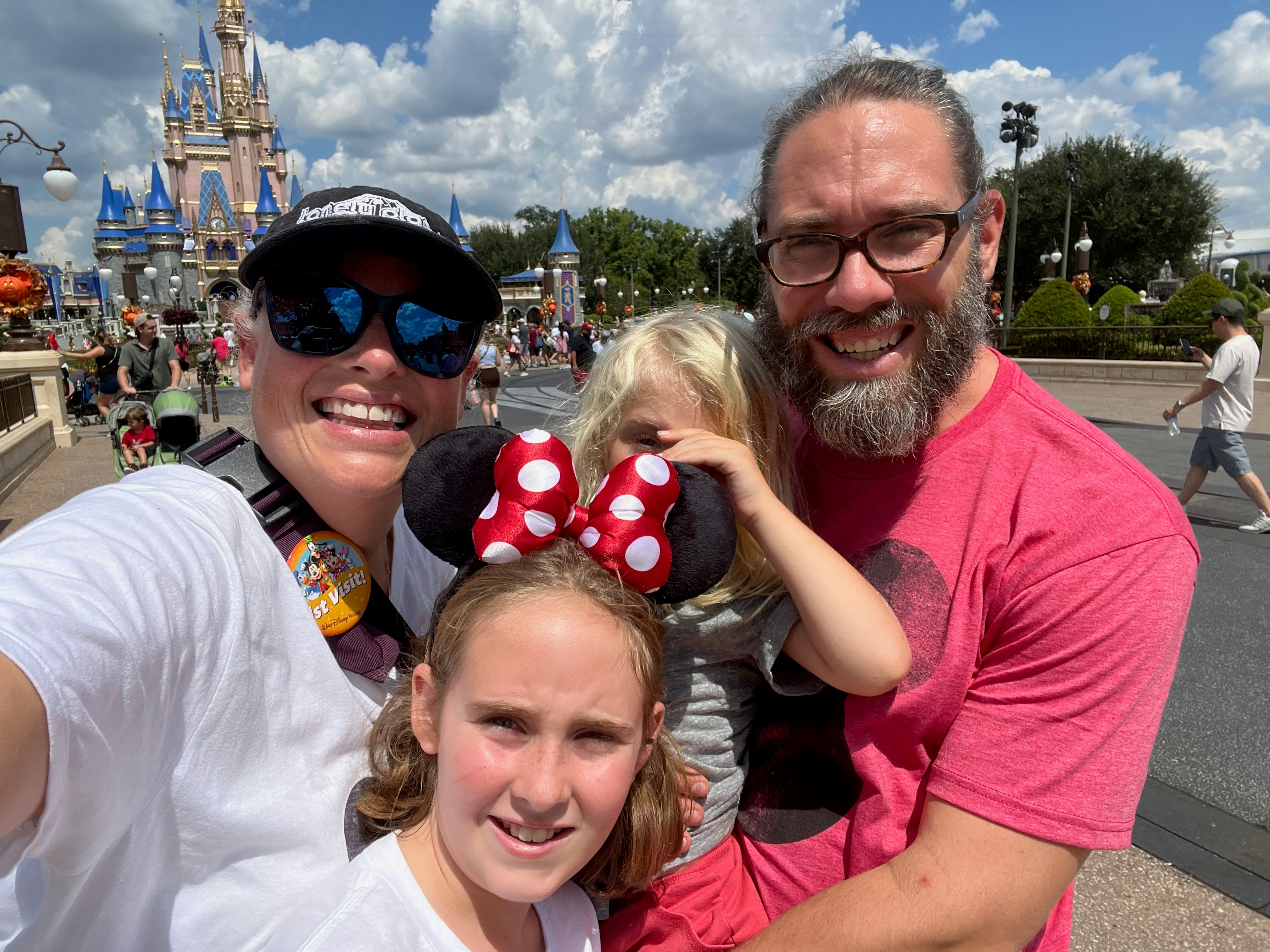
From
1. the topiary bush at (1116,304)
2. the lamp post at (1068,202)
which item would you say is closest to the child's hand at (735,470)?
the topiary bush at (1116,304)

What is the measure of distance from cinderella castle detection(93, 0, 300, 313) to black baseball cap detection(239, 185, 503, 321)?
77745 mm

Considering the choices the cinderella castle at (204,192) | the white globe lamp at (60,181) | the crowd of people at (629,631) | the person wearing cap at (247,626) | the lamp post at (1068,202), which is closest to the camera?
the person wearing cap at (247,626)

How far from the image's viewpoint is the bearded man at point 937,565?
1417mm

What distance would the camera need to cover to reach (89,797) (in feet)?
3.38

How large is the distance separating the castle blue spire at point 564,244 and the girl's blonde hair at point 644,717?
6145 cm

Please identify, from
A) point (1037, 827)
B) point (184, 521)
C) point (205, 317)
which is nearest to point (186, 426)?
point (184, 521)

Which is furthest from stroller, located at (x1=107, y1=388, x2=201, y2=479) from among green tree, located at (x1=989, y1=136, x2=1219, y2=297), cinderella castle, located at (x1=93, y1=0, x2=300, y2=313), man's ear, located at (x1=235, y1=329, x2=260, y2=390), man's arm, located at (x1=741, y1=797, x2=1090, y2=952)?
cinderella castle, located at (x1=93, y1=0, x2=300, y2=313)

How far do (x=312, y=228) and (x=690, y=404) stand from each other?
0.92 m

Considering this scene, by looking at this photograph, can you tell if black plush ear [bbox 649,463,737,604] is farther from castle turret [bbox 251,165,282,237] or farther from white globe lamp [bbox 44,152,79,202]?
castle turret [bbox 251,165,282,237]

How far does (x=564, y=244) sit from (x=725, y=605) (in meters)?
62.2

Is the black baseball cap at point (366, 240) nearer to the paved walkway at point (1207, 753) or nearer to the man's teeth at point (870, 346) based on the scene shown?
the paved walkway at point (1207, 753)

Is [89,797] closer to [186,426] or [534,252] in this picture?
[186,426]

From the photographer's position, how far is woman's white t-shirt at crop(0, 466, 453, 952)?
1004 millimetres

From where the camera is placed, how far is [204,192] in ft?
264
